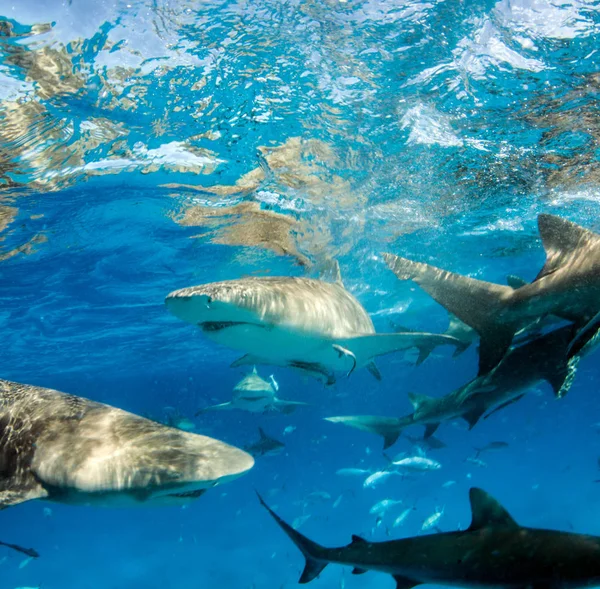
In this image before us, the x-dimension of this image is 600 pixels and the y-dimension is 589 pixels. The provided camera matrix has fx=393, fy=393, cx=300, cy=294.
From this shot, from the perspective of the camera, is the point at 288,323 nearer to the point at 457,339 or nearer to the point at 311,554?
the point at 457,339

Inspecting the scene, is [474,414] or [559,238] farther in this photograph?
[474,414]

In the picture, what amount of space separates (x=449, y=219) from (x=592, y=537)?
12.1 metres

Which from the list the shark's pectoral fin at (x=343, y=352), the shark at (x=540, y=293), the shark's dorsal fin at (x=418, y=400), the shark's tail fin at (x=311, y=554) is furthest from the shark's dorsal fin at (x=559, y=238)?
the shark's dorsal fin at (x=418, y=400)

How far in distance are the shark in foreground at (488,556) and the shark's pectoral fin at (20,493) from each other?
6.43 feet

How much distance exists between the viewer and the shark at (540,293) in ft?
10.6

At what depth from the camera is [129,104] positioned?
714cm

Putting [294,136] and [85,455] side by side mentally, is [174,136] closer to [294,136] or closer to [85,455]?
[294,136]

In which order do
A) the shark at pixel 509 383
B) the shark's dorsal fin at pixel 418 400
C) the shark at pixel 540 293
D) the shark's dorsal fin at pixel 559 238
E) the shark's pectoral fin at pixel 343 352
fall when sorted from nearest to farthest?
the shark at pixel 540 293 < the shark's dorsal fin at pixel 559 238 < the shark at pixel 509 383 < the shark's pectoral fin at pixel 343 352 < the shark's dorsal fin at pixel 418 400

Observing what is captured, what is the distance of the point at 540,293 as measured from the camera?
3.48 m

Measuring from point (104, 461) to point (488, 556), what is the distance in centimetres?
358

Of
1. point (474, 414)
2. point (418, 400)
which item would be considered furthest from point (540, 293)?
point (418, 400)

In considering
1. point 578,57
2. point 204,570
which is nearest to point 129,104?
point 578,57

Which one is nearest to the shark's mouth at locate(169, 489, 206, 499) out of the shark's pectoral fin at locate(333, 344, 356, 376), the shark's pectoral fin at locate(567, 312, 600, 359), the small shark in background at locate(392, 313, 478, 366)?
the shark's pectoral fin at locate(333, 344, 356, 376)

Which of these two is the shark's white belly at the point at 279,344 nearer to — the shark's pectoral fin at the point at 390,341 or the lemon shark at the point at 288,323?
the lemon shark at the point at 288,323
